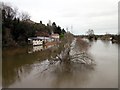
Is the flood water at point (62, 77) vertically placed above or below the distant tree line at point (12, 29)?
below

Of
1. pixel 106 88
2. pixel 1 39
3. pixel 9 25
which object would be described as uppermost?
pixel 9 25

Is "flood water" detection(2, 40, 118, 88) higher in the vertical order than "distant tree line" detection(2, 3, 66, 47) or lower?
lower

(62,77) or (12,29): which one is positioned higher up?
(12,29)

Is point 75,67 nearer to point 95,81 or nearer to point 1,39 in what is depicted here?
point 95,81

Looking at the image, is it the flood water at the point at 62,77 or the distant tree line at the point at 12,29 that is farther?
the distant tree line at the point at 12,29

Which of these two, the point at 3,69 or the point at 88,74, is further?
the point at 3,69

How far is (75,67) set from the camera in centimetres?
1035

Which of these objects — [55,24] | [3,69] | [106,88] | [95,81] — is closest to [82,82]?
[95,81]

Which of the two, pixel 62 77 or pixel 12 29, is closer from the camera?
pixel 62 77

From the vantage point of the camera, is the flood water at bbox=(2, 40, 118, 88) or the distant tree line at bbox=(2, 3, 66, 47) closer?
the flood water at bbox=(2, 40, 118, 88)

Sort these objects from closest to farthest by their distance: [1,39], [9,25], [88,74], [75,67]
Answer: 1. [88,74]
2. [75,67]
3. [1,39]
4. [9,25]

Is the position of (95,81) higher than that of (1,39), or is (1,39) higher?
(1,39)

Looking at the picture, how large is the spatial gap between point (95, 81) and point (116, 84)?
2.80ft

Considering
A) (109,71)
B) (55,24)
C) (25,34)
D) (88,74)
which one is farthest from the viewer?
(55,24)
